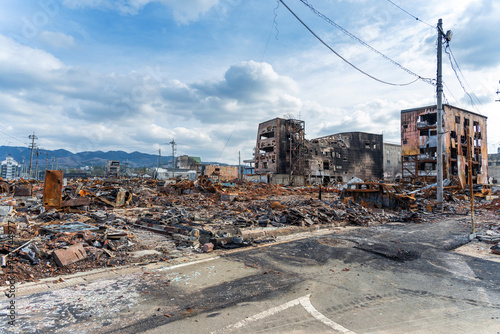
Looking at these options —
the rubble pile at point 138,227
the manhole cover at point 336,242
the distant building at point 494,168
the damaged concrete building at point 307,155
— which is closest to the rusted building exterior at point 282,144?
the damaged concrete building at point 307,155

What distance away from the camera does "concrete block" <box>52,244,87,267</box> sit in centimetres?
520

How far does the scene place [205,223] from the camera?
10.7 metres

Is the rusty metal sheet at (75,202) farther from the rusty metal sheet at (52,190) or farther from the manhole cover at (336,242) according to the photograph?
the manhole cover at (336,242)

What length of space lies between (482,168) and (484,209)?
3536 cm

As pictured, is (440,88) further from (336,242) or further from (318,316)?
(318,316)

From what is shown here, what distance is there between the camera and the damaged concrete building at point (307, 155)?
47.6m

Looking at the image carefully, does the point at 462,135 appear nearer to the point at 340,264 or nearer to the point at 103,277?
the point at 340,264

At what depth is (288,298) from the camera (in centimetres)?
398

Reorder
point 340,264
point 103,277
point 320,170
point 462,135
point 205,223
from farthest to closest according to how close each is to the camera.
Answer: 1. point 320,170
2. point 462,135
3. point 205,223
4. point 340,264
5. point 103,277

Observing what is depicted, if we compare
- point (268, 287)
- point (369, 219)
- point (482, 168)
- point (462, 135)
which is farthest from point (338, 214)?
point (482, 168)

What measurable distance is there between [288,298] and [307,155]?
1812 inches

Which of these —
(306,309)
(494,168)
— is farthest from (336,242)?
(494,168)

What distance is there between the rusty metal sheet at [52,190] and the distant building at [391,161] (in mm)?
68921

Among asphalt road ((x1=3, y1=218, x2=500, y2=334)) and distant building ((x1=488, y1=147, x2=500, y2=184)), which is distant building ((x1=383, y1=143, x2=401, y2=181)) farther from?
asphalt road ((x1=3, y1=218, x2=500, y2=334))
